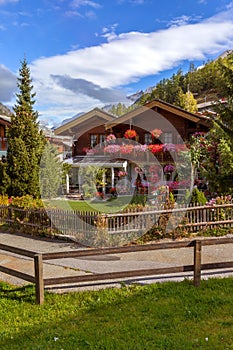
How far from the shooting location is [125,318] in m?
5.13

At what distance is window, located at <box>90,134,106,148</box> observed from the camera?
24484 mm

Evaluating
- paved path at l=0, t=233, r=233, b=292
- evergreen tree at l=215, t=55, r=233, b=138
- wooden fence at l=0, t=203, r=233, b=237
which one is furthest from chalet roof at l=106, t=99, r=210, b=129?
paved path at l=0, t=233, r=233, b=292

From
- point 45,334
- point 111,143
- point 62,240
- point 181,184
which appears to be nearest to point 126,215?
point 62,240

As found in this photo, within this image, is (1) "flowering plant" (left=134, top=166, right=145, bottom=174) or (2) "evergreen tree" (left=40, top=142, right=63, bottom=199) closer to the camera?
(2) "evergreen tree" (left=40, top=142, right=63, bottom=199)

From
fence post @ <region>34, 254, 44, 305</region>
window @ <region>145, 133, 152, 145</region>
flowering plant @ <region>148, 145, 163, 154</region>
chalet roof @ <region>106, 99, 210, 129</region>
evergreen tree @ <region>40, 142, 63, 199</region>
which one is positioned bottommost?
fence post @ <region>34, 254, 44, 305</region>

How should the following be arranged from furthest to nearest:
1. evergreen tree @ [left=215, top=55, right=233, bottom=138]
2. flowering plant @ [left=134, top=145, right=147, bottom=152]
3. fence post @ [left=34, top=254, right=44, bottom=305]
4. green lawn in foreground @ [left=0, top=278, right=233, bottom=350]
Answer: flowering plant @ [left=134, top=145, right=147, bottom=152], evergreen tree @ [left=215, top=55, right=233, bottom=138], fence post @ [left=34, top=254, right=44, bottom=305], green lawn in foreground @ [left=0, top=278, right=233, bottom=350]

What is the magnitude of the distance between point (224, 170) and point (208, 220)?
4508 millimetres

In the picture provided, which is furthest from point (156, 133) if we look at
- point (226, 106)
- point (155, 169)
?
point (226, 106)

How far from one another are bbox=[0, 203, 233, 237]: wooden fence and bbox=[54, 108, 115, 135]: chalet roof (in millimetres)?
13936

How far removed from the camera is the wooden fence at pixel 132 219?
33.6ft

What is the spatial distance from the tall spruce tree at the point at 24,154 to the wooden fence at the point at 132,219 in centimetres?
396

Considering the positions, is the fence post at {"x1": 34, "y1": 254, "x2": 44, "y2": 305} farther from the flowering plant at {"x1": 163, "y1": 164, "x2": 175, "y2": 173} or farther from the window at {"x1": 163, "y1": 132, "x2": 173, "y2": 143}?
the window at {"x1": 163, "y1": 132, "x2": 173, "y2": 143}

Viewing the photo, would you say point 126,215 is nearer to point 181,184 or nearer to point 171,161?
point 181,184

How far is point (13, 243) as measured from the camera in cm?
1097
